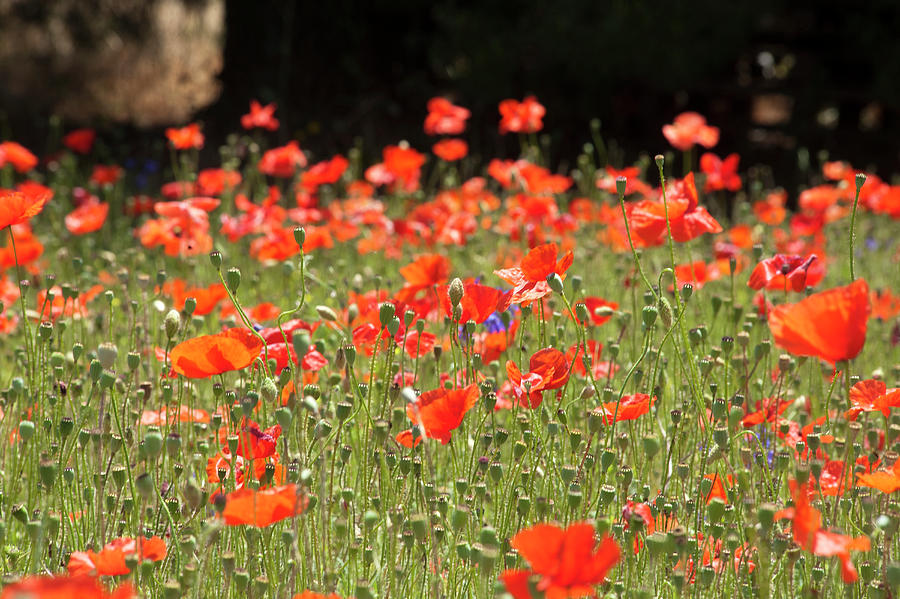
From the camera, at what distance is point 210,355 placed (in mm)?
1632

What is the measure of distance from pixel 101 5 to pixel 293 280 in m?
8.60

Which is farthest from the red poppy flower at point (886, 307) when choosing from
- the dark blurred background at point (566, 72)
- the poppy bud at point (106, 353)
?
the dark blurred background at point (566, 72)

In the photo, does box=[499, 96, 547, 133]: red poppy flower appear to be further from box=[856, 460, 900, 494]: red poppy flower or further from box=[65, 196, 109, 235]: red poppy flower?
box=[856, 460, 900, 494]: red poppy flower

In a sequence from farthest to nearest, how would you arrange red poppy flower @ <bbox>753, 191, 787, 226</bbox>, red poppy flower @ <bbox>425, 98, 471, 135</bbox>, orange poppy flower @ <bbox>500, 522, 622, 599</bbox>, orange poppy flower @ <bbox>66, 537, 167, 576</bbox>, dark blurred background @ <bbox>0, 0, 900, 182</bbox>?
dark blurred background @ <bbox>0, 0, 900, 182</bbox> → red poppy flower @ <bbox>425, 98, 471, 135</bbox> → red poppy flower @ <bbox>753, 191, 787, 226</bbox> → orange poppy flower @ <bbox>66, 537, 167, 576</bbox> → orange poppy flower @ <bbox>500, 522, 622, 599</bbox>

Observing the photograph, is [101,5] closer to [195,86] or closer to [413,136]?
[195,86]

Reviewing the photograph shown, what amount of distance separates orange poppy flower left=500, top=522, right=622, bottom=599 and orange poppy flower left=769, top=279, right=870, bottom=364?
1.23 ft

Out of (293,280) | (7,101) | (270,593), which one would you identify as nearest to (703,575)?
(270,593)

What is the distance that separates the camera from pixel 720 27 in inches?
269

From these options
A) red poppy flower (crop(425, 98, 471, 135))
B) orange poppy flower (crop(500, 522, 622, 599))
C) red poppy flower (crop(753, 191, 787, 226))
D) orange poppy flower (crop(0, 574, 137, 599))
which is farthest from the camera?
red poppy flower (crop(425, 98, 471, 135))

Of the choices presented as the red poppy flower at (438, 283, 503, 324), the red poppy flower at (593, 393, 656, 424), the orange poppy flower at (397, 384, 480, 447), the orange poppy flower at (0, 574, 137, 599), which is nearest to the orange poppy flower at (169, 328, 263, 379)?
the orange poppy flower at (397, 384, 480, 447)

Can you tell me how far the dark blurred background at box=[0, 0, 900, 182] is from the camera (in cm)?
685

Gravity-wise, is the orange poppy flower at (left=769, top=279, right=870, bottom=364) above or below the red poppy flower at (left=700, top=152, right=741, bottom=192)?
above

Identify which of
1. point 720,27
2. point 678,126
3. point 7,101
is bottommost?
point 7,101

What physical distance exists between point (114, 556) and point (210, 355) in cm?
37
